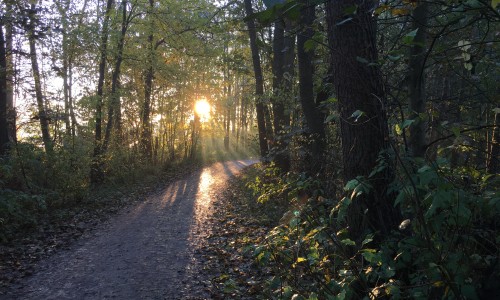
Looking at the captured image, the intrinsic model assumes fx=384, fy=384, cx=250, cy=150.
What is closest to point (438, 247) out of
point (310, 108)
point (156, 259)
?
point (156, 259)

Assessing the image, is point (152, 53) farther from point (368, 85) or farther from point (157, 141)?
point (368, 85)

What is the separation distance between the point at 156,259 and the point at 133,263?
0.42 metres

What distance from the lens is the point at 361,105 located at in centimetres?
378

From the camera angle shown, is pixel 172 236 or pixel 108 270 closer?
pixel 108 270

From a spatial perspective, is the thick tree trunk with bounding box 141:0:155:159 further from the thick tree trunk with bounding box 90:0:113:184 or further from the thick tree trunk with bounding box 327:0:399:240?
the thick tree trunk with bounding box 327:0:399:240

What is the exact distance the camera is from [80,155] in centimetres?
1287

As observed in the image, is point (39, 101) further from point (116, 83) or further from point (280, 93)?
point (280, 93)

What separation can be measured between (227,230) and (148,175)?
1047 cm

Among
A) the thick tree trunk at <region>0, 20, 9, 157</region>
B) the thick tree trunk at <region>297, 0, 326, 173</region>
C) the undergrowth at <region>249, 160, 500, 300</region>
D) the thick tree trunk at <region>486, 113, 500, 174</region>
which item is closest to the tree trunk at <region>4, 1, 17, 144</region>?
the thick tree trunk at <region>0, 20, 9, 157</region>

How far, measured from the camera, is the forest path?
18.5 ft

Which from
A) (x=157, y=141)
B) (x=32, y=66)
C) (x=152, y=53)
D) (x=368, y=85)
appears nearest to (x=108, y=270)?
(x=368, y=85)

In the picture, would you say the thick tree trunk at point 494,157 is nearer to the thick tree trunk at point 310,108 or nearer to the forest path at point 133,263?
the thick tree trunk at point 310,108

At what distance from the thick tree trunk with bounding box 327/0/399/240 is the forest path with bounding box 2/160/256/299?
2854 millimetres

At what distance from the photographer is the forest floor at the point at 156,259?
18.4 ft
